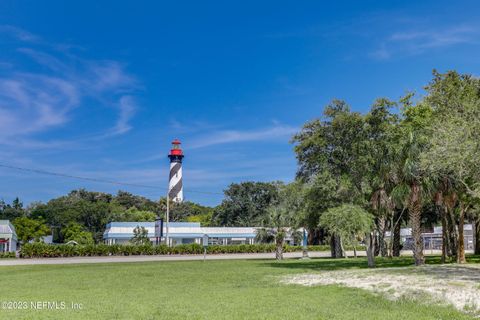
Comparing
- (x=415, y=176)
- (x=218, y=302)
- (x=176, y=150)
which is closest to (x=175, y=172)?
(x=176, y=150)

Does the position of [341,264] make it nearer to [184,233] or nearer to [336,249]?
[336,249]

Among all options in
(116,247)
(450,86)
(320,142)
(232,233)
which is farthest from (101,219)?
(450,86)

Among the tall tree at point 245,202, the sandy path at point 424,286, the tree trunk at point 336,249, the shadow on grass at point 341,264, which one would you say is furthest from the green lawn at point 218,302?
the tall tree at point 245,202

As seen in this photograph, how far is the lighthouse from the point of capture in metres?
96.6

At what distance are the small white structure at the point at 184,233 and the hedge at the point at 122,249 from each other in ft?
44.2

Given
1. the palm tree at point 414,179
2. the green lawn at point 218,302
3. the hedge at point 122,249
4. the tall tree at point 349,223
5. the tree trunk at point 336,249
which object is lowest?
the hedge at point 122,249

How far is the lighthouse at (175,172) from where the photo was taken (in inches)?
3802

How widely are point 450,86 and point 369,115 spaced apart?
523cm

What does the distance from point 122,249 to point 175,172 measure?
134 ft

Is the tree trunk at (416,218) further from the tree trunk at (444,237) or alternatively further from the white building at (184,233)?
the white building at (184,233)

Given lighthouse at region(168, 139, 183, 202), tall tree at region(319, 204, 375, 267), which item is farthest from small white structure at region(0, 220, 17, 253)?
tall tree at region(319, 204, 375, 267)

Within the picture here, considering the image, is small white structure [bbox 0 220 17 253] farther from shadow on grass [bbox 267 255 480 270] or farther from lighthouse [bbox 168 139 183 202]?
shadow on grass [bbox 267 255 480 270]

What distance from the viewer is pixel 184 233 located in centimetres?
8131

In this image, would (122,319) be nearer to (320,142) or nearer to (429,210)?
(320,142)
